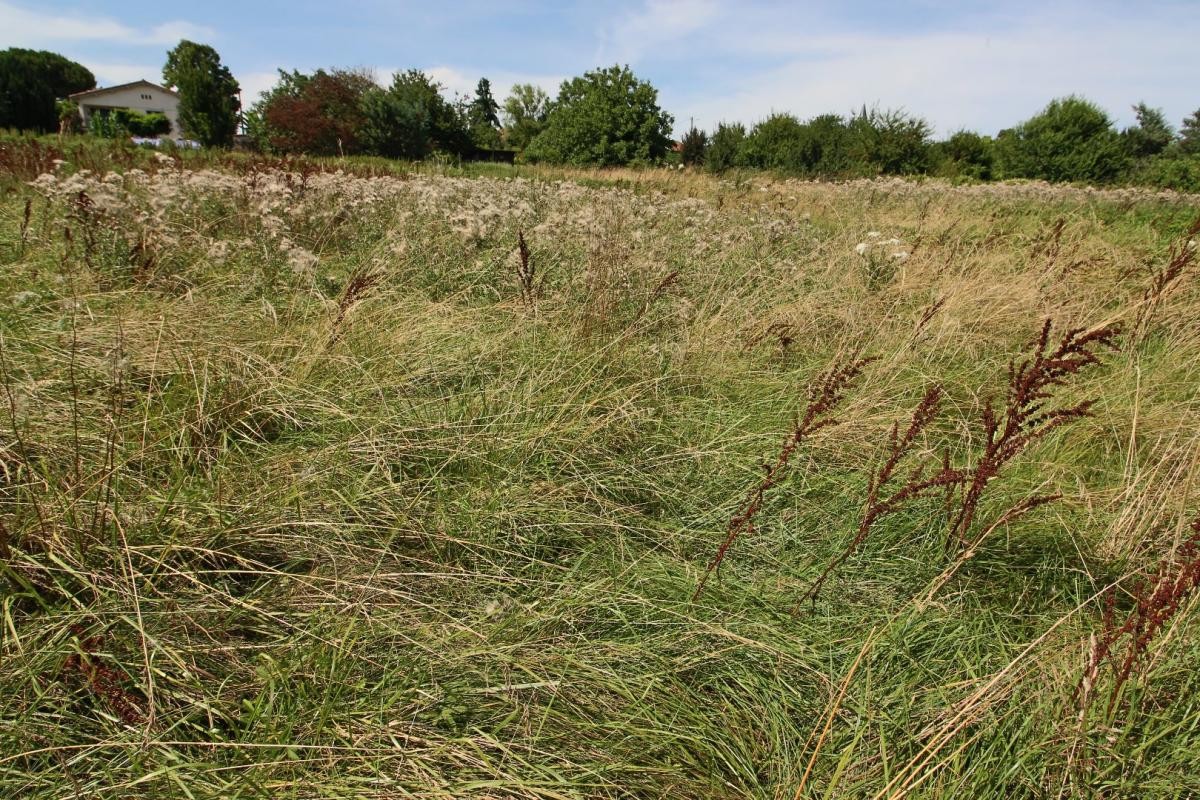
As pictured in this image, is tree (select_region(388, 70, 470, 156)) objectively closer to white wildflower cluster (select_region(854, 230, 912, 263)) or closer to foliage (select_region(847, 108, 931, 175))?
foliage (select_region(847, 108, 931, 175))

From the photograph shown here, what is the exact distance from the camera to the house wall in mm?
54531

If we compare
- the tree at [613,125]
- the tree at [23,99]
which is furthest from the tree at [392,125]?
the tree at [23,99]

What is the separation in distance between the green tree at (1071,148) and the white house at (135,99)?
61786 millimetres

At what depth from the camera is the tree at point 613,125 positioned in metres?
25.5

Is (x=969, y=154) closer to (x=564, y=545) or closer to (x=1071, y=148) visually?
(x=1071, y=148)

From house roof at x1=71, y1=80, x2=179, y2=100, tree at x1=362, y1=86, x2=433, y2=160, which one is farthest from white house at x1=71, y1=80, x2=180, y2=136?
tree at x1=362, y1=86, x2=433, y2=160

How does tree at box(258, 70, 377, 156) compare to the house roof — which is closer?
tree at box(258, 70, 377, 156)

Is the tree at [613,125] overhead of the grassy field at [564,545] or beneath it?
overhead

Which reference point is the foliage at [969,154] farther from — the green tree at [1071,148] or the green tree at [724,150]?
the green tree at [724,150]

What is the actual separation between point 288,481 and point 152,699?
0.74 m

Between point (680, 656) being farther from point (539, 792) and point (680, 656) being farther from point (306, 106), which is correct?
point (306, 106)

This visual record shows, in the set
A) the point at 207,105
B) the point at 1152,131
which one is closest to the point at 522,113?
the point at 207,105

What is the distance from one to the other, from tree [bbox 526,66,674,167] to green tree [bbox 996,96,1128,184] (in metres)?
13.8

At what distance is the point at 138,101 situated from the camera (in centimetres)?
5716
